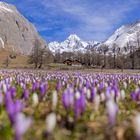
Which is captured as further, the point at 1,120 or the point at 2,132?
the point at 1,120

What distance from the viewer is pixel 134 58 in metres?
141

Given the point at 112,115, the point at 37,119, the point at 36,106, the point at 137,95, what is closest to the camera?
the point at 112,115

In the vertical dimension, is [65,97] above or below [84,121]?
above

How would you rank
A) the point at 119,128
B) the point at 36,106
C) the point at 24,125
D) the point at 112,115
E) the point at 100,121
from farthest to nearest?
the point at 36,106, the point at 100,121, the point at 119,128, the point at 112,115, the point at 24,125

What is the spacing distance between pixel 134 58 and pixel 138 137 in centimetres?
14007

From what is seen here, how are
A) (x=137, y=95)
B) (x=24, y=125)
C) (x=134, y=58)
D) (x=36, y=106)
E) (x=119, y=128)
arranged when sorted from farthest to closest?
(x=134, y=58) → (x=137, y=95) → (x=36, y=106) → (x=119, y=128) → (x=24, y=125)

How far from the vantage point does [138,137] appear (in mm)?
3328

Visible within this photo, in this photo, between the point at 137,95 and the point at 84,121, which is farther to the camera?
the point at 137,95

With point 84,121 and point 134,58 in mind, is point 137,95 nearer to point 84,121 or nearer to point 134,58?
point 84,121

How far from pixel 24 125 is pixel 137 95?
4.43 meters

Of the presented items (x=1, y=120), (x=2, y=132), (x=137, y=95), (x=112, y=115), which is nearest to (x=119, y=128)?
(x=112, y=115)

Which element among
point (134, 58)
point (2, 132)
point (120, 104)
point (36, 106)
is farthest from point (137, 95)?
point (134, 58)

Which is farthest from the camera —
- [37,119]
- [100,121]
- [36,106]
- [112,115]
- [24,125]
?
[36,106]

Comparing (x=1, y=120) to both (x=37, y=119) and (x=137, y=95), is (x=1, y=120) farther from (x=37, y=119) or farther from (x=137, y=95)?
(x=137, y=95)
